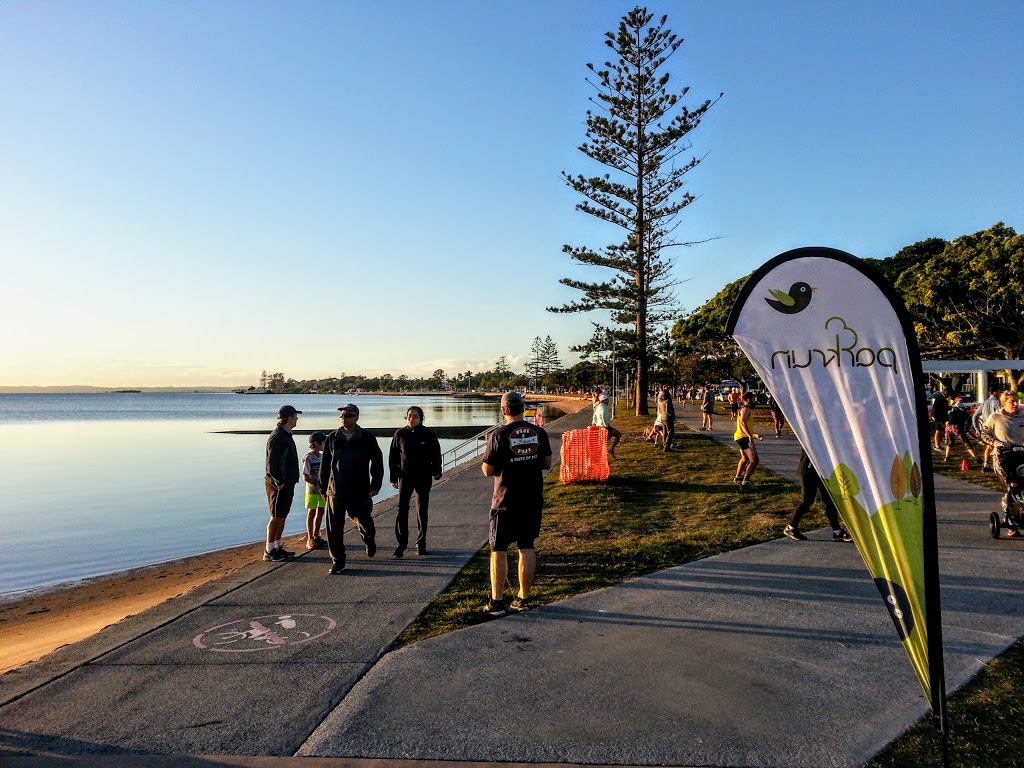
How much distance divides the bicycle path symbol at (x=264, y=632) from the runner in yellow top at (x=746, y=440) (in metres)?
6.47

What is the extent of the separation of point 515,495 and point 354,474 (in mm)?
2251

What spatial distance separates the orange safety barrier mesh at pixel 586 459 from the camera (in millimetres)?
12438

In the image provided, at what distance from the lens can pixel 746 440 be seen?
10.3 m

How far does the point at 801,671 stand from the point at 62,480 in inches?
1042

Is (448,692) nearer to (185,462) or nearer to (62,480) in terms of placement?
(62,480)

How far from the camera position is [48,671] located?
14.6 ft

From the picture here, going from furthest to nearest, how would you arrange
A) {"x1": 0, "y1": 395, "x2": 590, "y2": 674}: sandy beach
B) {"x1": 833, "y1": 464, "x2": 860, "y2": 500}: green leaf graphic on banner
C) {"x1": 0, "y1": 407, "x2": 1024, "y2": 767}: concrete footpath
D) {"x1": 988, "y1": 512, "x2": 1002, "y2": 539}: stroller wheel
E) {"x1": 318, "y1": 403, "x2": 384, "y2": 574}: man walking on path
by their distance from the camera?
{"x1": 988, "y1": 512, "x2": 1002, "y2": 539}: stroller wheel, {"x1": 0, "y1": 395, "x2": 590, "y2": 674}: sandy beach, {"x1": 318, "y1": 403, "x2": 384, "y2": 574}: man walking on path, {"x1": 0, "y1": 407, "x2": 1024, "y2": 767}: concrete footpath, {"x1": 833, "y1": 464, "x2": 860, "y2": 500}: green leaf graphic on banner

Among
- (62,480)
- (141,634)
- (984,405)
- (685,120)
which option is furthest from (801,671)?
(685,120)

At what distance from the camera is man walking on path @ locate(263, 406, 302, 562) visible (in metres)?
7.59

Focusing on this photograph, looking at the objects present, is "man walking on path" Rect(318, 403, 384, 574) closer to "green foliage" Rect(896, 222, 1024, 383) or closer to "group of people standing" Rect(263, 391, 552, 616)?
"group of people standing" Rect(263, 391, 552, 616)

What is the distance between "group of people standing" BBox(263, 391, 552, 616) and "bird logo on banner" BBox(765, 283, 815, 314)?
8.08ft

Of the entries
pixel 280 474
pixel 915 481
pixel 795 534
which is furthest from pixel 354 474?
pixel 915 481

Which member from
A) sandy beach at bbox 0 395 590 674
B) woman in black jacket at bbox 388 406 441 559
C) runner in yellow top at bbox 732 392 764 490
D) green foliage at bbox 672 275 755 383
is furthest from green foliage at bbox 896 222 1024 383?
sandy beach at bbox 0 395 590 674

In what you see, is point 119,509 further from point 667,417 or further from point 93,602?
point 667,417
